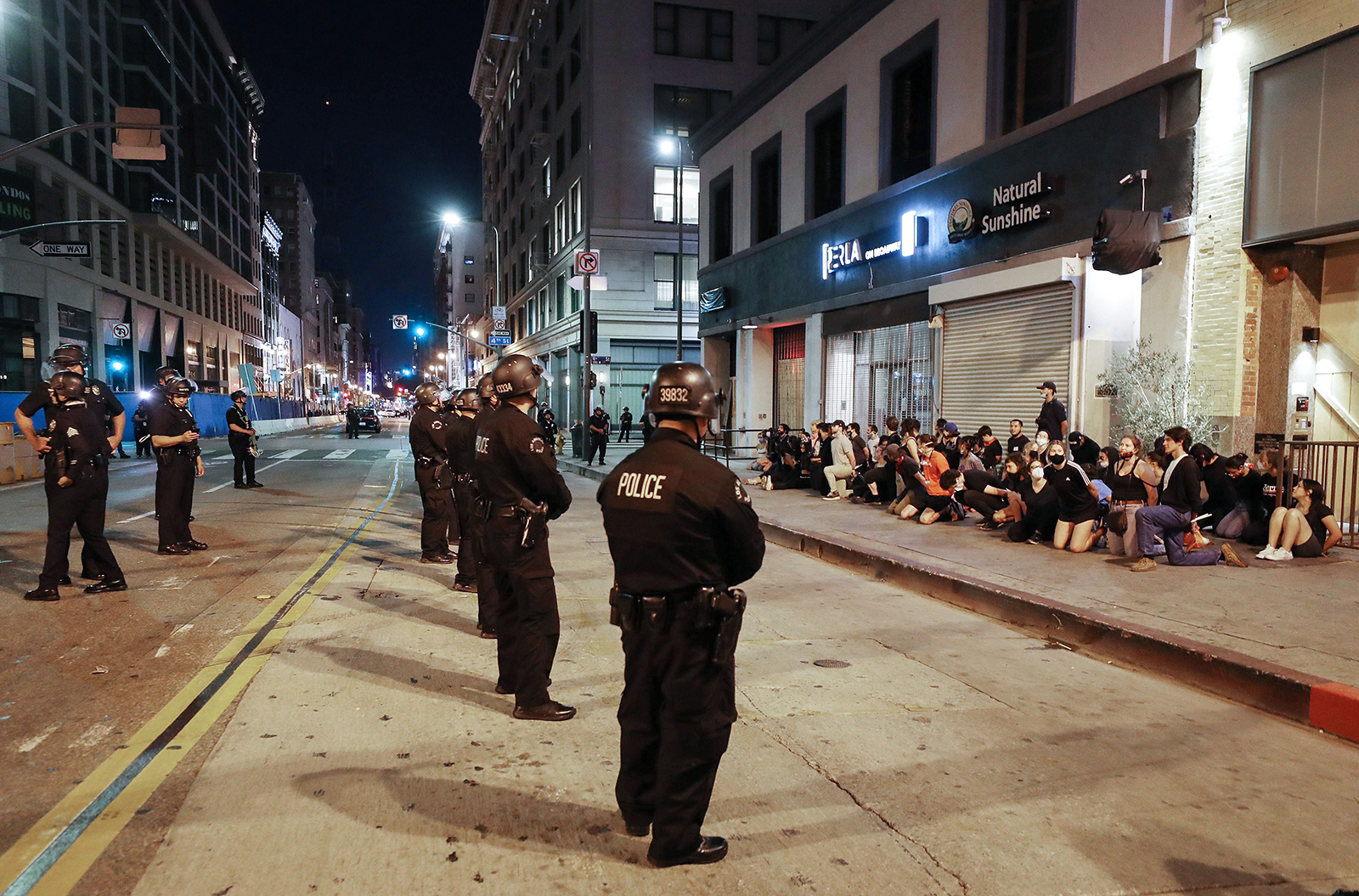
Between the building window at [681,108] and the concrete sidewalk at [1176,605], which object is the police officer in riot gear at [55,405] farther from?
the building window at [681,108]

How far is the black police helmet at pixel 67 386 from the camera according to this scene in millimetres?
6992

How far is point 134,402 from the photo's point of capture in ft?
104

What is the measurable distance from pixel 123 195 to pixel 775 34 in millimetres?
33756

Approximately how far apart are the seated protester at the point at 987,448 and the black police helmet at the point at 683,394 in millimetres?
11042

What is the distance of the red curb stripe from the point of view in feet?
15.1

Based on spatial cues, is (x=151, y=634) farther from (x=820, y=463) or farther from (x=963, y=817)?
(x=820, y=463)

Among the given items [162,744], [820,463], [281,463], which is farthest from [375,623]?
[281,463]

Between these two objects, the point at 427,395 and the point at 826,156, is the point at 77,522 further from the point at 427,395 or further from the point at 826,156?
the point at 826,156

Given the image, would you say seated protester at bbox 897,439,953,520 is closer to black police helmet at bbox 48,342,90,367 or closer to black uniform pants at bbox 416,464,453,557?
black uniform pants at bbox 416,464,453,557

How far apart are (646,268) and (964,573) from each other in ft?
104

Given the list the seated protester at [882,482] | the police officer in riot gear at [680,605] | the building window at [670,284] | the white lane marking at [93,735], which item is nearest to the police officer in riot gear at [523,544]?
the police officer in riot gear at [680,605]

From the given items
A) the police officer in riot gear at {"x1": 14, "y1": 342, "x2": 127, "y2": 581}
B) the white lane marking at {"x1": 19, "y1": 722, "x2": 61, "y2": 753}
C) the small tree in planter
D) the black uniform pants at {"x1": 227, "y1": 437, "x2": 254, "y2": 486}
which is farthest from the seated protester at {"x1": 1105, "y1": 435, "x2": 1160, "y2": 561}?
the black uniform pants at {"x1": 227, "y1": 437, "x2": 254, "y2": 486}

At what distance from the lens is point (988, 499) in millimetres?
11414

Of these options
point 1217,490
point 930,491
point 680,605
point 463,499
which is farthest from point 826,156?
point 680,605
